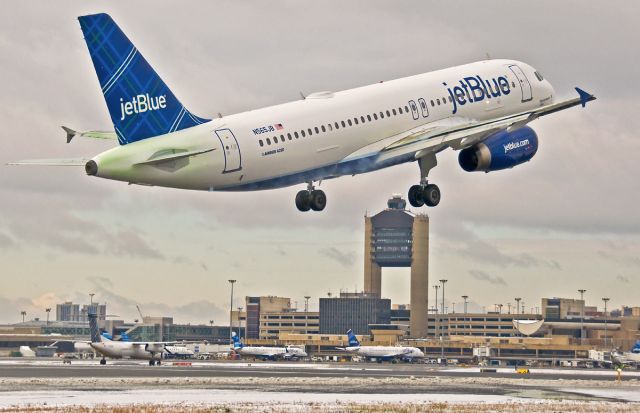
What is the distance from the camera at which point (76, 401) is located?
66.1 meters

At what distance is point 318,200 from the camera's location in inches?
3182

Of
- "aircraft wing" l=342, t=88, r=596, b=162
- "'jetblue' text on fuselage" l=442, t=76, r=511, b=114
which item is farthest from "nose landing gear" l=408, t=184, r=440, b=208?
"'jetblue' text on fuselage" l=442, t=76, r=511, b=114

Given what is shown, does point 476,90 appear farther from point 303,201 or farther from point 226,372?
point 226,372

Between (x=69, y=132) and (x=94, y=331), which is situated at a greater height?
(x=69, y=132)

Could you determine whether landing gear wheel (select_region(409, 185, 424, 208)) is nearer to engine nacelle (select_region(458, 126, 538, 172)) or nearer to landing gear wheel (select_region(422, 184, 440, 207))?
landing gear wheel (select_region(422, 184, 440, 207))

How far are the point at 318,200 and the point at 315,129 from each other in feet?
24.9

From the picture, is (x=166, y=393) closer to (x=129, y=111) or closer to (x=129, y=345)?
(x=129, y=111)

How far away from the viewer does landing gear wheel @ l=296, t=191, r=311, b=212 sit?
8094 centimetres

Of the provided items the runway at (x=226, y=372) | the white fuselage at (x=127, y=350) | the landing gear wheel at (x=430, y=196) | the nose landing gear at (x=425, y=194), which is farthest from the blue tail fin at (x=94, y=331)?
the landing gear wheel at (x=430, y=196)

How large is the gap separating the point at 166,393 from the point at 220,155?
15.9 metres

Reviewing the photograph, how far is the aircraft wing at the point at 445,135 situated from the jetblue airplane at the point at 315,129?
0.29 ft

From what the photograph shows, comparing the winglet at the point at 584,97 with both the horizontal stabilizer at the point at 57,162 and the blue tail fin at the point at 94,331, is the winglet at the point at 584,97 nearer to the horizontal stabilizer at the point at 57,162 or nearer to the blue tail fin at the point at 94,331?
the horizontal stabilizer at the point at 57,162

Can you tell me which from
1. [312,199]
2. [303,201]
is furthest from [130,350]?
Result: [312,199]

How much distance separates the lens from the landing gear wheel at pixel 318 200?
265ft
